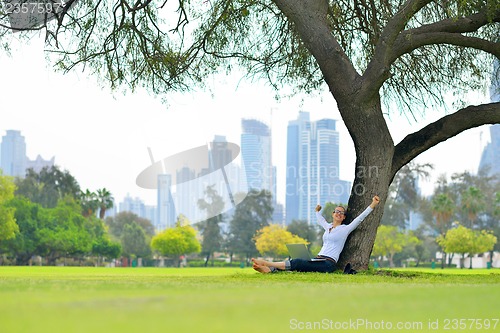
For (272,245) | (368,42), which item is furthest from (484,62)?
(272,245)

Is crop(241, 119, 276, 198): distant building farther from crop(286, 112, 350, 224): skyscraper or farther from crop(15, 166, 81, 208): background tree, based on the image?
crop(15, 166, 81, 208): background tree

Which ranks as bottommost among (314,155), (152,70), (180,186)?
(152,70)

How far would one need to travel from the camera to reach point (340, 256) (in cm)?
1425

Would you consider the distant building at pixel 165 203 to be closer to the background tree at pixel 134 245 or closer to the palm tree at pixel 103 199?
the background tree at pixel 134 245

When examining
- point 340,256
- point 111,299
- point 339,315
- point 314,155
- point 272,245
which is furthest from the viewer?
point 314,155

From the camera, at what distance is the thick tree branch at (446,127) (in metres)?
14.9

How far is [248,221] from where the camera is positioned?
93.7m

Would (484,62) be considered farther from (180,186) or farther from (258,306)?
(180,186)

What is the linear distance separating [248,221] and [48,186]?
2492 cm

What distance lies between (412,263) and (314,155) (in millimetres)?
71086

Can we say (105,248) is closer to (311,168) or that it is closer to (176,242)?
(176,242)

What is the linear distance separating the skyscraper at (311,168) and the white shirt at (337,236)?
125 meters

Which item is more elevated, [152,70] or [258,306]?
[152,70]

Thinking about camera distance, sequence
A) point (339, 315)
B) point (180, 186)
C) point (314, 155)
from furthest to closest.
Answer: point (314, 155) < point (180, 186) < point (339, 315)
